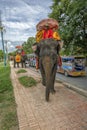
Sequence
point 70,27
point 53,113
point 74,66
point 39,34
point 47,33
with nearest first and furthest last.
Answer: point 53,113 < point 47,33 < point 39,34 < point 74,66 < point 70,27

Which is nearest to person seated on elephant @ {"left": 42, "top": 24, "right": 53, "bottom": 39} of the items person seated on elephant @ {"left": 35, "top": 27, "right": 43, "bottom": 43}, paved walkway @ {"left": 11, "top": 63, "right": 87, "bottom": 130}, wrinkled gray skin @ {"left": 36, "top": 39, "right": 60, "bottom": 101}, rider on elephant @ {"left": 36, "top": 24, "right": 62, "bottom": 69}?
rider on elephant @ {"left": 36, "top": 24, "right": 62, "bottom": 69}

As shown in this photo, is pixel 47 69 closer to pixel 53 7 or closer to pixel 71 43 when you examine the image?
pixel 71 43

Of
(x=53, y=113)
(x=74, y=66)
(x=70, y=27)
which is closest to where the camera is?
(x=53, y=113)

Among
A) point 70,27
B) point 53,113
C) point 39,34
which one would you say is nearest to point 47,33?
point 39,34

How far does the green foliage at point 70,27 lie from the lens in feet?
87.6

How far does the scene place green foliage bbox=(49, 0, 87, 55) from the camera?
1051 inches

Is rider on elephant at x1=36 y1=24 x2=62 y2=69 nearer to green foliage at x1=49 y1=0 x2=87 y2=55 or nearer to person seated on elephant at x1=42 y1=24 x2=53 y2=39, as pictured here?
person seated on elephant at x1=42 y1=24 x2=53 y2=39

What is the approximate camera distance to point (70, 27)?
27812 millimetres

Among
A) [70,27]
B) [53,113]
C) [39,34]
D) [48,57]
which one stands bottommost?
[53,113]

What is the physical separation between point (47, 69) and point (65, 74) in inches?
598

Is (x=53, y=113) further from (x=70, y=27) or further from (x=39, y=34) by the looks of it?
(x=70, y=27)

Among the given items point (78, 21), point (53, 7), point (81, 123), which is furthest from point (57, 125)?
point (53, 7)

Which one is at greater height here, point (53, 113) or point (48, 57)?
point (48, 57)

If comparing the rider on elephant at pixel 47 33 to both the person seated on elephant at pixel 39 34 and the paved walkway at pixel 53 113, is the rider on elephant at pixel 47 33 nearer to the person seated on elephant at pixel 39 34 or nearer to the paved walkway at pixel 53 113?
the person seated on elephant at pixel 39 34
